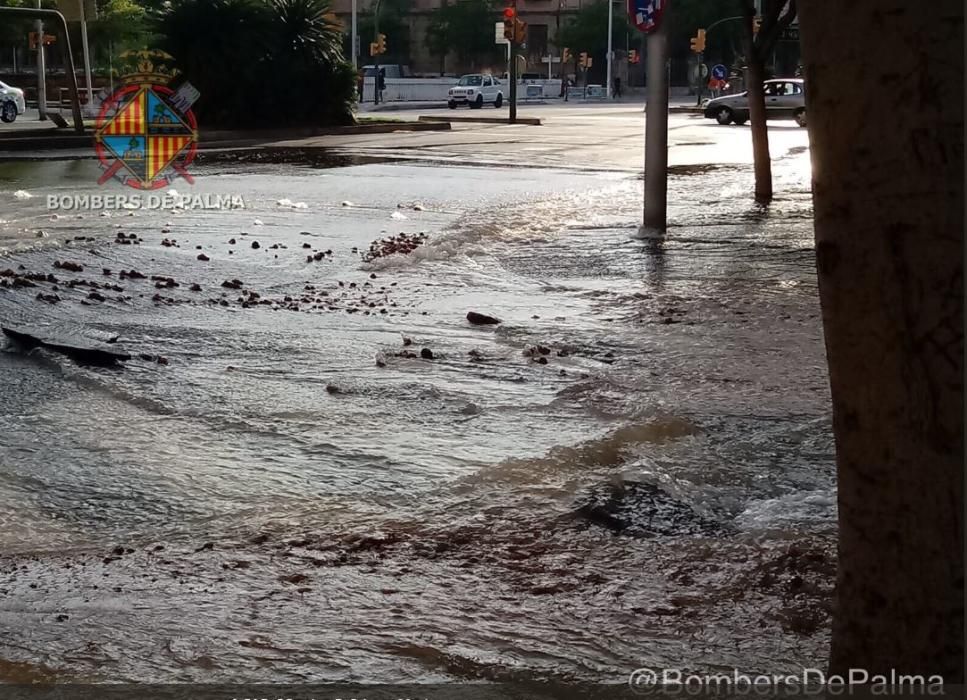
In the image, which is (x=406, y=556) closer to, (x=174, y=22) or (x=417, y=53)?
(x=174, y=22)

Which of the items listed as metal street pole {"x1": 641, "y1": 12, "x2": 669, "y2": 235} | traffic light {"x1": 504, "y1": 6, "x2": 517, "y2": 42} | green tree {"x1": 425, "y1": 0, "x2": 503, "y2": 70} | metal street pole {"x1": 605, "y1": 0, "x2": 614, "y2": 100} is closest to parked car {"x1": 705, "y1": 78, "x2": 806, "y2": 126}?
traffic light {"x1": 504, "y1": 6, "x2": 517, "y2": 42}

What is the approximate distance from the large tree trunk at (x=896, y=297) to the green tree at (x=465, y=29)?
359ft

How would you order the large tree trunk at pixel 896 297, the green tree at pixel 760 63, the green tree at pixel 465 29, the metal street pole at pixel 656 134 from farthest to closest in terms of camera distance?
the green tree at pixel 465 29
the green tree at pixel 760 63
the metal street pole at pixel 656 134
the large tree trunk at pixel 896 297

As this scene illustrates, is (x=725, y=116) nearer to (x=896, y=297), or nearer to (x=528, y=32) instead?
(x=896, y=297)

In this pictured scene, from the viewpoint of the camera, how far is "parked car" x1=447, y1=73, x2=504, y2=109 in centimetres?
6066

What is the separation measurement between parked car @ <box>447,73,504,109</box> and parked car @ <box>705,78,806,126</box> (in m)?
17.2

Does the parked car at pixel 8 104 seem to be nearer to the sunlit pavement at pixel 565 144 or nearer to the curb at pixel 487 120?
the curb at pixel 487 120

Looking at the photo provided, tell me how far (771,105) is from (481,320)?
38598 millimetres

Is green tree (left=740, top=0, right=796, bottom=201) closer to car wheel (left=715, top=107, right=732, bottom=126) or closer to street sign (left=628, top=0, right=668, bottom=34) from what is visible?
street sign (left=628, top=0, right=668, bottom=34)

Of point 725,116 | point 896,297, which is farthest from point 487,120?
point 896,297

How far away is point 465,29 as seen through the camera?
4294 inches

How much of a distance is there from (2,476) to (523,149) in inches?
859

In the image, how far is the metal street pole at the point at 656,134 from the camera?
39.5 ft

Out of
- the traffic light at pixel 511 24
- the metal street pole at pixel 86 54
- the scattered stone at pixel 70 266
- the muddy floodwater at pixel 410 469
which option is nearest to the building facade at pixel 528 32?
the traffic light at pixel 511 24
